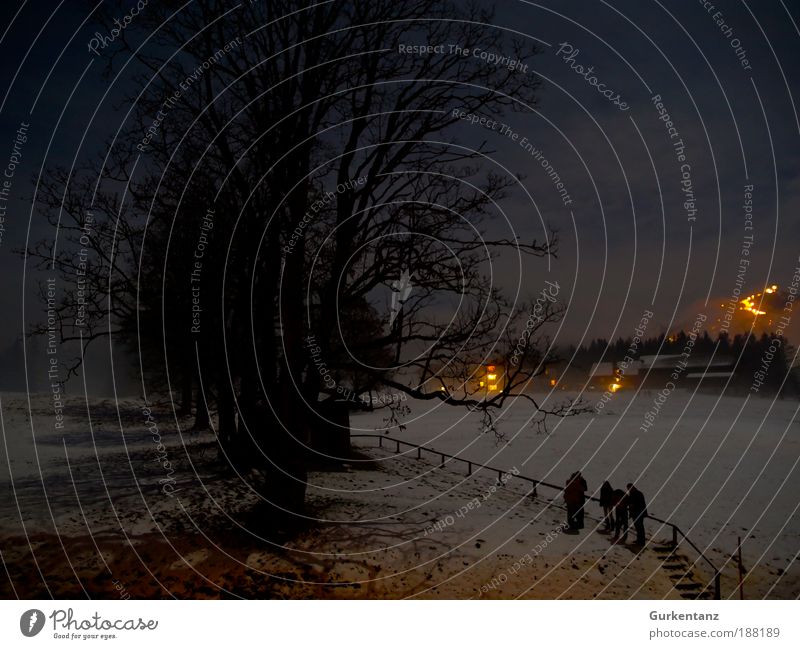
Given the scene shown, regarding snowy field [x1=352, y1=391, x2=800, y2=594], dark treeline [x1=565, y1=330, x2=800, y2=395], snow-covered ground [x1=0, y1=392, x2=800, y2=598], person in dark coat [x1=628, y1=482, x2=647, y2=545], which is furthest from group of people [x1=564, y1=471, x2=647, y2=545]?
dark treeline [x1=565, y1=330, x2=800, y2=395]

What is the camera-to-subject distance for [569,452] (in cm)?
2528

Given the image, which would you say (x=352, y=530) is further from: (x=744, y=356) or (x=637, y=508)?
(x=744, y=356)

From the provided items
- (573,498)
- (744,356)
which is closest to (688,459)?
(573,498)

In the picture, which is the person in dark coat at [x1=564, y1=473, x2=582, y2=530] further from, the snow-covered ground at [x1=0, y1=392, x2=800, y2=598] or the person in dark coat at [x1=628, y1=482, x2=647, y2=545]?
the person in dark coat at [x1=628, y1=482, x2=647, y2=545]

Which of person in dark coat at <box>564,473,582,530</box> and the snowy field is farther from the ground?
person in dark coat at <box>564,473,582,530</box>

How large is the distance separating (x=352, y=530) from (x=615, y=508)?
6105mm

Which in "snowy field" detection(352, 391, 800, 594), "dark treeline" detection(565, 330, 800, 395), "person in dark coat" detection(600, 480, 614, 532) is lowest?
"snowy field" detection(352, 391, 800, 594)

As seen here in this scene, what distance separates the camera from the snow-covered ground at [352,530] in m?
7.23

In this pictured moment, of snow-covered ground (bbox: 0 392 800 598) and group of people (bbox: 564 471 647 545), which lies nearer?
snow-covered ground (bbox: 0 392 800 598)

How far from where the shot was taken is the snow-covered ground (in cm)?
723

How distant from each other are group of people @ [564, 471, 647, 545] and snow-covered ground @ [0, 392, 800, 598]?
14.6 inches

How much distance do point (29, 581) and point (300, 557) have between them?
3512 mm

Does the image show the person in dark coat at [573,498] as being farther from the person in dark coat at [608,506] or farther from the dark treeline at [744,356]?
the dark treeline at [744,356]
